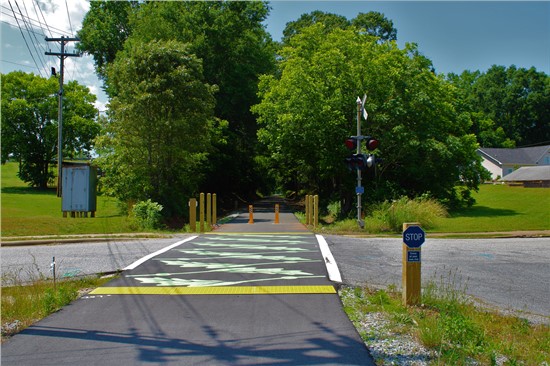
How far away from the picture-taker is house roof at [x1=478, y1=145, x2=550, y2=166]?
7738 cm

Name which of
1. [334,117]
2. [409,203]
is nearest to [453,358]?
[409,203]

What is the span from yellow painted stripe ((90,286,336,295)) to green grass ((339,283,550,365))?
24.4 inches

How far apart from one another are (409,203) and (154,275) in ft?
48.4

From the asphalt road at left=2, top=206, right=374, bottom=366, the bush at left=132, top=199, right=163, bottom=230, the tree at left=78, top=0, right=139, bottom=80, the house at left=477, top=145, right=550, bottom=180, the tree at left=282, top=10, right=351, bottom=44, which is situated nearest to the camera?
the asphalt road at left=2, top=206, right=374, bottom=366

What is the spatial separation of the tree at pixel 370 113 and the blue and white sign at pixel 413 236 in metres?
19.8

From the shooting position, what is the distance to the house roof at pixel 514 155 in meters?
77.4

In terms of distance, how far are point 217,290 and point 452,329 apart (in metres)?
4.04

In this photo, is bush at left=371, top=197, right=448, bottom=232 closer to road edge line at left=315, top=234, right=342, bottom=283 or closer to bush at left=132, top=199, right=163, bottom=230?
road edge line at left=315, top=234, right=342, bottom=283

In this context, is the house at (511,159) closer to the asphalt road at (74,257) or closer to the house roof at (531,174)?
the house roof at (531,174)

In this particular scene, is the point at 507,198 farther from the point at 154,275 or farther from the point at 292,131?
the point at 154,275

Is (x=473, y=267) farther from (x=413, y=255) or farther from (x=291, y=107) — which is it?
(x=291, y=107)

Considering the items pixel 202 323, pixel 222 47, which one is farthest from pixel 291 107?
pixel 202 323

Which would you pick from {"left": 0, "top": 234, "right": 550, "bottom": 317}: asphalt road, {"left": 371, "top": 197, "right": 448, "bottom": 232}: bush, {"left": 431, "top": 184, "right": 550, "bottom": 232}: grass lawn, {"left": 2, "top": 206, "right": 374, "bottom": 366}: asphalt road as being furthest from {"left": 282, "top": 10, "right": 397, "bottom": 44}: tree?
{"left": 2, "top": 206, "right": 374, "bottom": 366}: asphalt road

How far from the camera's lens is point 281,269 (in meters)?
10.7
